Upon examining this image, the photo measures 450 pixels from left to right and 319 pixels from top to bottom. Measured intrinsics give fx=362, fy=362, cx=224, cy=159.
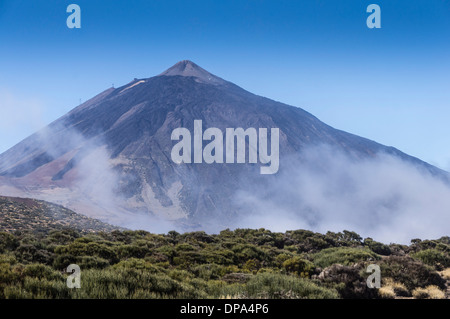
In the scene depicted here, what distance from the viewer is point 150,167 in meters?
150

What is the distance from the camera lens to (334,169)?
7062 inches

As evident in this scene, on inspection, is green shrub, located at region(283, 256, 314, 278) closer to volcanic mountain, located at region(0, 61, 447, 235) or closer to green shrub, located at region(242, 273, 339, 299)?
green shrub, located at region(242, 273, 339, 299)

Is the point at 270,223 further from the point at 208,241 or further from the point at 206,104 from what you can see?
the point at 208,241

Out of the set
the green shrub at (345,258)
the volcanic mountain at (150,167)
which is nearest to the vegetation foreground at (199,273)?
the green shrub at (345,258)

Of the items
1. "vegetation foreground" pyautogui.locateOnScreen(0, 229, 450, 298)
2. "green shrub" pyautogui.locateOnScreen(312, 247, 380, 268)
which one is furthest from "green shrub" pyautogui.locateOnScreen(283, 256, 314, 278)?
"green shrub" pyautogui.locateOnScreen(312, 247, 380, 268)

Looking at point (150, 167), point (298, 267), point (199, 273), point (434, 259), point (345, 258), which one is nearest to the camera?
point (199, 273)

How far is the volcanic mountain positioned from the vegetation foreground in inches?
3562

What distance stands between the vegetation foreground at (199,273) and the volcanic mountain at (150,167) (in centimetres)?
9047

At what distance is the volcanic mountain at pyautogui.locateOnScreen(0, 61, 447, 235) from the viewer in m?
130

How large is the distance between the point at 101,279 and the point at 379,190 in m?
183

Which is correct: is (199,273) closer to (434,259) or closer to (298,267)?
(298,267)

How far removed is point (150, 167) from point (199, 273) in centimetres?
14009

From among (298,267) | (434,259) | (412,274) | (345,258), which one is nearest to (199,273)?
(298,267)

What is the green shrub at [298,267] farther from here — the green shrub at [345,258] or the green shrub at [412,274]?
the green shrub at [412,274]
